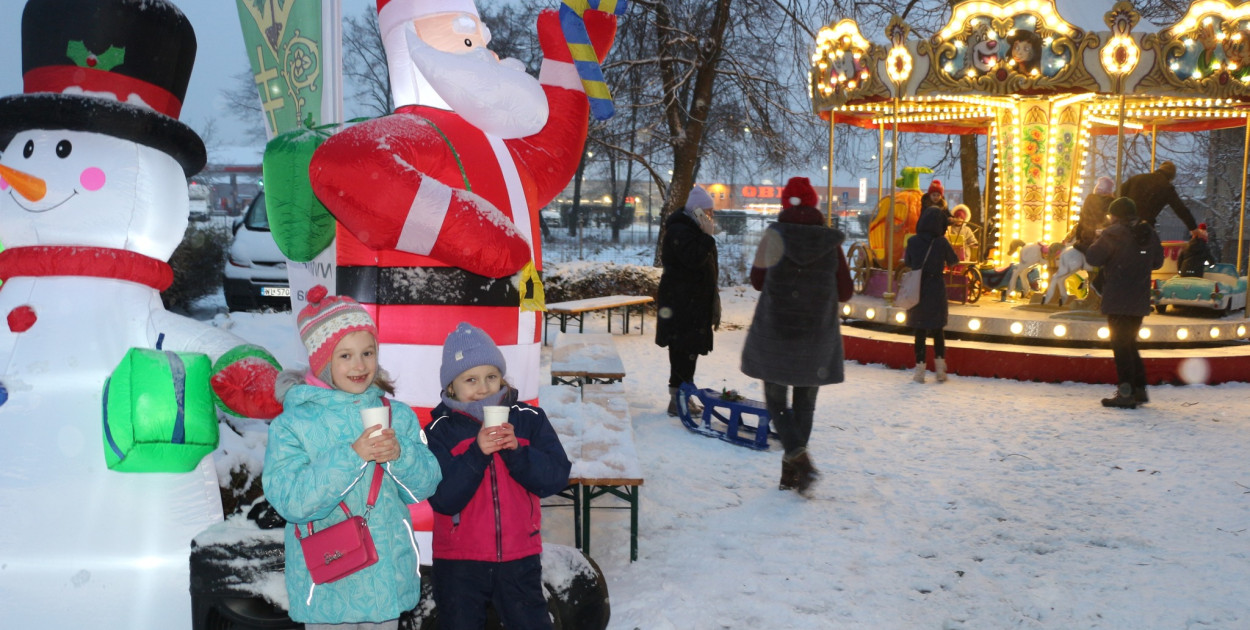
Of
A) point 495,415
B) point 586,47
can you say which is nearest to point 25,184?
point 495,415

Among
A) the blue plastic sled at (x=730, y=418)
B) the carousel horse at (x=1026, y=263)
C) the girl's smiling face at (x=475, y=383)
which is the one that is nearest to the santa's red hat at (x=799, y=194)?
the blue plastic sled at (x=730, y=418)

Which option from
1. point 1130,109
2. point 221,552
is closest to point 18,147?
point 221,552

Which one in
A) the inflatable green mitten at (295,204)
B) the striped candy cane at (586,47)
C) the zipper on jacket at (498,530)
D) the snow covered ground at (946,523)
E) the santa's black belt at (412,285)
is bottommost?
the snow covered ground at (946,523)

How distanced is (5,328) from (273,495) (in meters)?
1.03

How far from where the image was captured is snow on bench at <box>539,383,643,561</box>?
12.5ft

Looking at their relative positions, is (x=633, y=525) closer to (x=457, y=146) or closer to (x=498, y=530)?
(x=498, y=530)

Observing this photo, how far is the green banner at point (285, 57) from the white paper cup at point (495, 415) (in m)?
2.16

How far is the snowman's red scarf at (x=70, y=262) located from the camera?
97.4 inches

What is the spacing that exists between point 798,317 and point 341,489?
3.34 m

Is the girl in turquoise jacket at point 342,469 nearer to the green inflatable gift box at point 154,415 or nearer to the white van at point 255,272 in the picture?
the green inflatable gift box at point 154,415

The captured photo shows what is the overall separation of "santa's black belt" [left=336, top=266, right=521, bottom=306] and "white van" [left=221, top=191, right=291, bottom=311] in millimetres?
9168

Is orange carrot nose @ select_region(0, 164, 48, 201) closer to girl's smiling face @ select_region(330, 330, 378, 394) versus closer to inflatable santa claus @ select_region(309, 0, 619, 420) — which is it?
inflatable santa claus @ select_region(309, 0, 619, 420)

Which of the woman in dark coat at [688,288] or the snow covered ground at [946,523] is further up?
the woman in dark coat at [688,288]

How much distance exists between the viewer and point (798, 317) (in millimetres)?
4996
